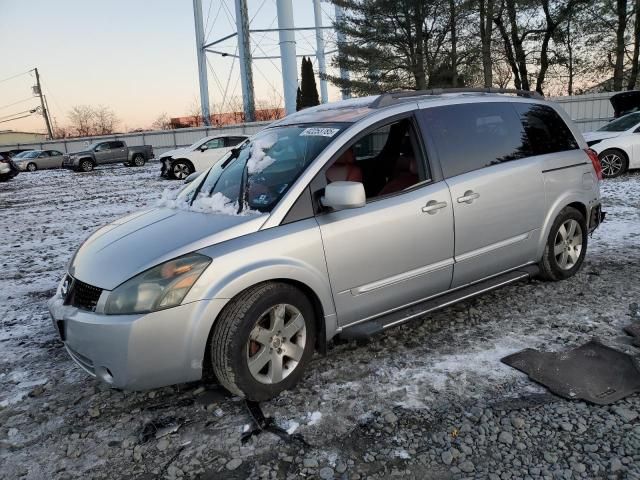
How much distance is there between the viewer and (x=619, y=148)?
1110 cm

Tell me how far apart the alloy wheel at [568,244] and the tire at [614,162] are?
7.62m

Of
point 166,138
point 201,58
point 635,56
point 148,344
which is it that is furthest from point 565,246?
point 201,58

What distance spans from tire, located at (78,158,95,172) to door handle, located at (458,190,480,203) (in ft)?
90.9

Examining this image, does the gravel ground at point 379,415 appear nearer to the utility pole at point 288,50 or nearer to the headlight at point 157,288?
the headlight at point 157,288

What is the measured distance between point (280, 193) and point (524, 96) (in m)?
2.76

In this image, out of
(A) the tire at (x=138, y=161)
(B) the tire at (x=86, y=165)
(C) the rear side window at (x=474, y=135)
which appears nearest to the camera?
(C) the rear side window at (x=474, y=135)

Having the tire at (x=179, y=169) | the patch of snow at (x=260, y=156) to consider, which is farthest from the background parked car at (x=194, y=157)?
the patch of snow at (x=260, y=156)

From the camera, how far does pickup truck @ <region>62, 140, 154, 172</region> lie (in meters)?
27.6

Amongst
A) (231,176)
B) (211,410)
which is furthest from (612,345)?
(231,176)

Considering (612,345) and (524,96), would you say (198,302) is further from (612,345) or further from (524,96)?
(524,96)

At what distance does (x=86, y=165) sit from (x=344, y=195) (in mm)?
28030

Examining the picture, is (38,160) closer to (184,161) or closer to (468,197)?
(184,161)

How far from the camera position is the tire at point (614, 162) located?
36.7ft

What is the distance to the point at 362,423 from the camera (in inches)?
110
